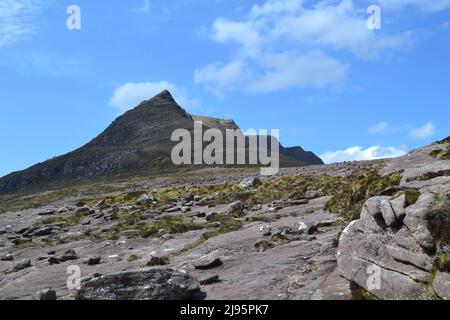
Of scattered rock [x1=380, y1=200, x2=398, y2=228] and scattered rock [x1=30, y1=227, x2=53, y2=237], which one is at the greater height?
scattered rock [x1=380, y1=200, x2=398, y2=228]

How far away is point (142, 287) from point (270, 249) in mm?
8728

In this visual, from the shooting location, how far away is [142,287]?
15.1 metres

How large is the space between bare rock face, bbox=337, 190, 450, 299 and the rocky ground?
3cm

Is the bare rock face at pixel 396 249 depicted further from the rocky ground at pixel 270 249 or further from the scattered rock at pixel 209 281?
the scattered rock at pixel 209 281

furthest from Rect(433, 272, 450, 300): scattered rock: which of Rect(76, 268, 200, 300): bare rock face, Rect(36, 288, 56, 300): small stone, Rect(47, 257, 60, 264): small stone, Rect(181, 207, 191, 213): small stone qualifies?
Rect(181, 207, 191, 213): small stone

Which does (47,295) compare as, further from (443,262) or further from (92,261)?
(443,262)

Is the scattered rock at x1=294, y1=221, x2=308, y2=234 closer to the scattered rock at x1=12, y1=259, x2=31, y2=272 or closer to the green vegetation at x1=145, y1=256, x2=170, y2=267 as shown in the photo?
the green vegetation at x1=145, y1=256, x2=170, y2=267

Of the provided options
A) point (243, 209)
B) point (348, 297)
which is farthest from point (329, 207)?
point (348, 297)

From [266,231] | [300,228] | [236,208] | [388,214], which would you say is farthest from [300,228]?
[236,208]

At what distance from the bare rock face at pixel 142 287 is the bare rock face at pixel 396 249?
5.13 meters

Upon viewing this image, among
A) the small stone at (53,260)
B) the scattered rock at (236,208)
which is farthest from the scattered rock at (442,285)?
the scattered rock at (236,208)

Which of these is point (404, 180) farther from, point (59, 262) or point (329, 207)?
point (59, 262)

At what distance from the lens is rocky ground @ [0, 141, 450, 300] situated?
44.3 ft
